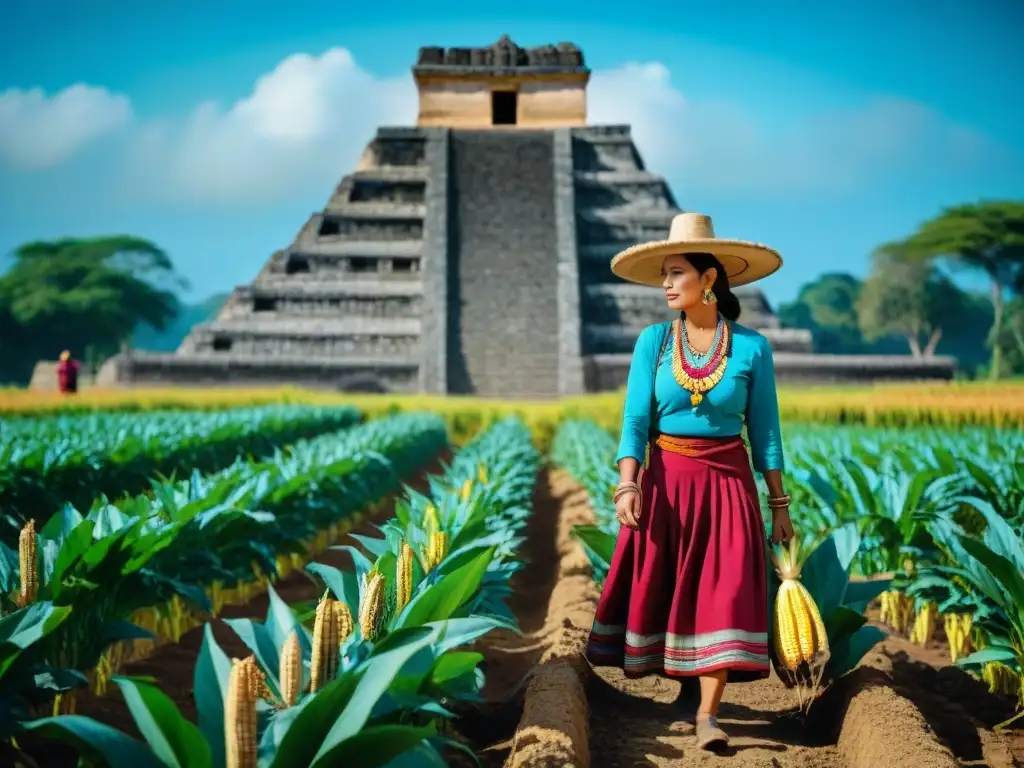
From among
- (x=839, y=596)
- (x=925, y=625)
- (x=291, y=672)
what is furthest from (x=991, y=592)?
(x=291, y=672)

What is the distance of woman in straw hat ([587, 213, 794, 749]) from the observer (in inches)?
128

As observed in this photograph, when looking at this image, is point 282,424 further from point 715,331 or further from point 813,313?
point 813,313

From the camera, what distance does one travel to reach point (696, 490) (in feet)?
11.1

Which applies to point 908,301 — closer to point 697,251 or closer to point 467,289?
point 467,289

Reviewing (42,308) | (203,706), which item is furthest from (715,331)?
(42,308)

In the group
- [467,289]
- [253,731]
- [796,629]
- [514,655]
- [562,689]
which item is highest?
[467,289]

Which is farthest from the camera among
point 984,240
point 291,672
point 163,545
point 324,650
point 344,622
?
point 984,240

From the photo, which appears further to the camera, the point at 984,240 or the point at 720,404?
the point at 984,240

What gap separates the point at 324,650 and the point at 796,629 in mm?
1670

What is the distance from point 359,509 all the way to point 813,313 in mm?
73740

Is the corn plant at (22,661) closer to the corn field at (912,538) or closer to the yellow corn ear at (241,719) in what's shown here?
the yellow corn ear at (241,719)

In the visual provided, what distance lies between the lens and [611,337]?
84.9ft

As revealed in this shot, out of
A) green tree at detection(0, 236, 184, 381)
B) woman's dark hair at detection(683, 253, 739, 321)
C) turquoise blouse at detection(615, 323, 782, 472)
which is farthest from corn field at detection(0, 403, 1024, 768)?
green tree at detection(0, 236, 184, 381)

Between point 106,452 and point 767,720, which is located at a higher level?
point 106,452
